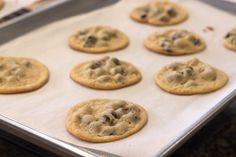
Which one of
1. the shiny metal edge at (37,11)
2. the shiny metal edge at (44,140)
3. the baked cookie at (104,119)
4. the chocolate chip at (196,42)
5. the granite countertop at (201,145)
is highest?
the shiny metal edge at (37,11)

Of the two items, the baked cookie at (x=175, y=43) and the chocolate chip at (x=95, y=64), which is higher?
the chocolate chip at (x=95, y=64)

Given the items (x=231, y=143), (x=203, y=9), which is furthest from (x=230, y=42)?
(x=231, y=143)

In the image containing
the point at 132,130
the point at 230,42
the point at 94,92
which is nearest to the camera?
the point at 132,130

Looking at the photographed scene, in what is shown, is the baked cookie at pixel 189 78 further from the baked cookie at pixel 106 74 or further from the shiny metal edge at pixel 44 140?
the shiny metal edge at pixel 44 140

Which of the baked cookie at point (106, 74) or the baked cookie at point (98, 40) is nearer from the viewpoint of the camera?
the baked cookie at point (106, 74)

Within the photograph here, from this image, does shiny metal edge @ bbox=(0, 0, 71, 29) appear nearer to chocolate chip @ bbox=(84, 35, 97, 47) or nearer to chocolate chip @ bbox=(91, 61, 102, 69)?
chocolate chip @ bbox=(84, 35, 97, 47)

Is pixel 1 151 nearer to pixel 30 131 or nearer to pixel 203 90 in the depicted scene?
pixel 30 131

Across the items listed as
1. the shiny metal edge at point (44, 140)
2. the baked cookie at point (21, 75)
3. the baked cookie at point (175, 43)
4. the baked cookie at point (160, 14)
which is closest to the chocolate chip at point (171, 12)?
the baked cookie at point (160, 14)

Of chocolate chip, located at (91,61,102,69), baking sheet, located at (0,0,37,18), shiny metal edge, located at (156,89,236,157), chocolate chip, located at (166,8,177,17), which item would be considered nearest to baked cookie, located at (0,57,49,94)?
chocolate chip, located at (91,61,102,69)
